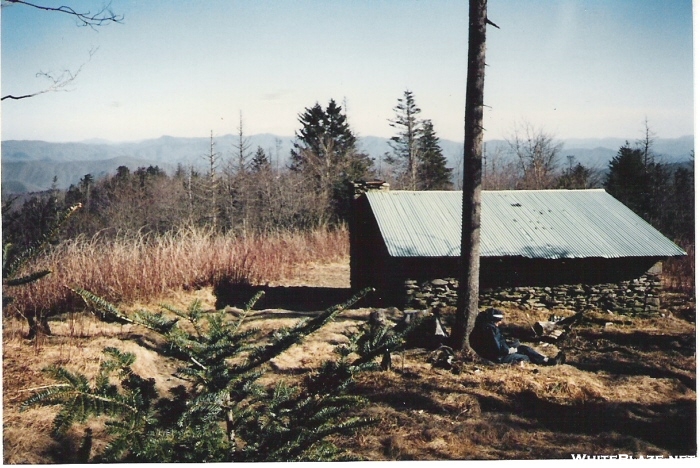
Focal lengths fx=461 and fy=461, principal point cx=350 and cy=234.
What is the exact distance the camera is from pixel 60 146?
1165cm

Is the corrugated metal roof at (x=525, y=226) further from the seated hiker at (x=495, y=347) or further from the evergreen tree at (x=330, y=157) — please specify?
the evergreen tree at (x=330, y=157)

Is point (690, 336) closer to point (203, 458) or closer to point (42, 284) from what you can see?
point (203, 458)

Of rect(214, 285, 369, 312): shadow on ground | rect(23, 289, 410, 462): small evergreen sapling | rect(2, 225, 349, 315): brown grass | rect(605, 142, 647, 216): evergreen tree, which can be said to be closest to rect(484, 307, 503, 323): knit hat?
rect(214, 285, 369, 312): shadow on ground

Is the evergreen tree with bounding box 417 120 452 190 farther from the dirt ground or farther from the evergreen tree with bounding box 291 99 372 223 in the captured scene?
the dirt ground

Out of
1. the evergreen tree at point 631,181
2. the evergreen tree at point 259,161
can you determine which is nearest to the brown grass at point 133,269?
the evergreen tree at point 631,181

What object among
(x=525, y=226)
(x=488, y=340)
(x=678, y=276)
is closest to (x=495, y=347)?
(x=488, y=340)

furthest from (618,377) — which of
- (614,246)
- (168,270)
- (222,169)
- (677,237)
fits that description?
(222,169)

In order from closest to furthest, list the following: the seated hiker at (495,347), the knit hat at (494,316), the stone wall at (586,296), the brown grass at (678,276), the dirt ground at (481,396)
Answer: the dirt ground at (481,396) → the seated hiker at (495,347) → the knit hat at (494,316) → the stone wall at (586,296) → the brown grass at (678,276)

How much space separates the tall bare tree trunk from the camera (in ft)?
22.1

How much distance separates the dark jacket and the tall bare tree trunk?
0.12 m

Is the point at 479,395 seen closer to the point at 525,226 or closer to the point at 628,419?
the point at 628,419

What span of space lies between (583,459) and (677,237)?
27.1 ft

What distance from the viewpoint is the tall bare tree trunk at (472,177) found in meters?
6.75

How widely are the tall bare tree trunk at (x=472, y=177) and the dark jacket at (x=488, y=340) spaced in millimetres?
118
